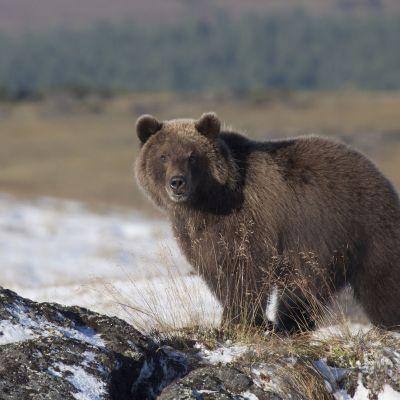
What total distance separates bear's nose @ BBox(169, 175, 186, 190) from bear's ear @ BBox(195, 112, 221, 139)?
1.97ft

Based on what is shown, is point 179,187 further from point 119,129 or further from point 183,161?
point 119,129

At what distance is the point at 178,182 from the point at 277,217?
0.89 meters

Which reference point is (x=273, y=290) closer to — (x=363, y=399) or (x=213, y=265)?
(x=213, y=265)

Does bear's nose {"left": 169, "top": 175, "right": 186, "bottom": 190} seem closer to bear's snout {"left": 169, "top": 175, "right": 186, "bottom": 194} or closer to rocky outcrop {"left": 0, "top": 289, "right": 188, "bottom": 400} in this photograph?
bear's snout {"left": 169, "top": 175, "right": 186, "bottom": 194}

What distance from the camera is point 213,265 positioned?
6.77 metres

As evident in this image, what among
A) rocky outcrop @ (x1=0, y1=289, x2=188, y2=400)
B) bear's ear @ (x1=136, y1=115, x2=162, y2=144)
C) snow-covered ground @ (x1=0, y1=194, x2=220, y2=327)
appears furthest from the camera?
snow-covered ground @ (x1=0, y1=194, x2=220, y2=327)

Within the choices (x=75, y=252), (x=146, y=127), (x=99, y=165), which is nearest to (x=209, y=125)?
(x=146, y=127)

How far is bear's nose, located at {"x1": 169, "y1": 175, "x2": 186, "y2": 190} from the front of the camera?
670 cm

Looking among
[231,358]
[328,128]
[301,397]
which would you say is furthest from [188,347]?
[328,128]

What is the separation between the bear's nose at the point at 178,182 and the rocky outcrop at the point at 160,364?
147 cm

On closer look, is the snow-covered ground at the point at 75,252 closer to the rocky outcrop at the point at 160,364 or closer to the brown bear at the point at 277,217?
the brown bear at the point at 277,217

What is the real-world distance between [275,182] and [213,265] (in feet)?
2.91

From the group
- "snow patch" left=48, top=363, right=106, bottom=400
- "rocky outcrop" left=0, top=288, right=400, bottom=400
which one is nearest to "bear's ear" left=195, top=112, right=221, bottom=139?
"rocky outcrop" left=0, top=288, right=400, bottom=400

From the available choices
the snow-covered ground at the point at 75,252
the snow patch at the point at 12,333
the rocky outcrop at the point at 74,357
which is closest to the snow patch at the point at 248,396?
the rocky outcrop at the point at 74,357
